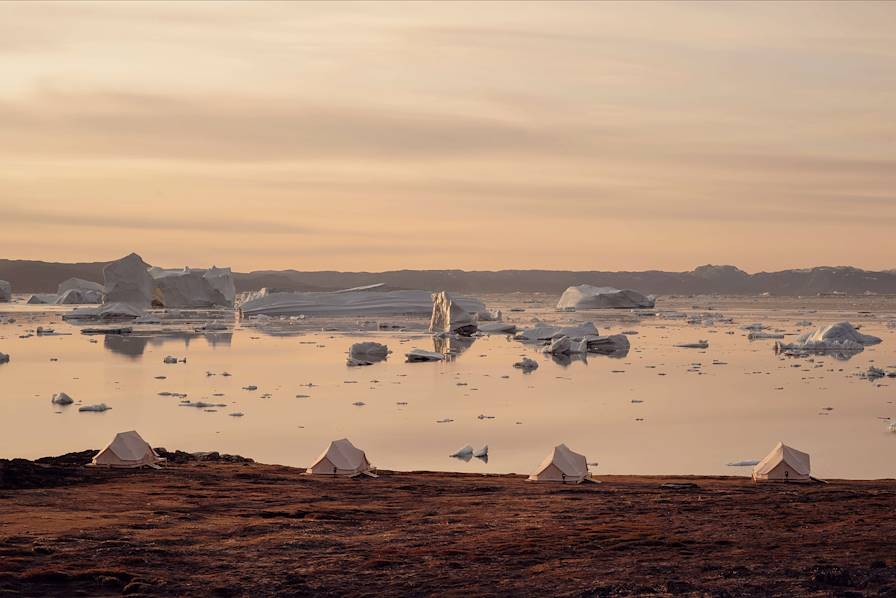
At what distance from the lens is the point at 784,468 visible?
15094mm

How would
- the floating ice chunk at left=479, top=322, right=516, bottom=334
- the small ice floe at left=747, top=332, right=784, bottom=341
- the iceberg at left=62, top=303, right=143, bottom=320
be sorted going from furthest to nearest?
the iceberg at left=62, top=303, right=143, bottom=320, the floating ice chunk at left=479, top=322, right=516, bottom=334, the small ice floe at left=747, top=332, right=784, bottom=341

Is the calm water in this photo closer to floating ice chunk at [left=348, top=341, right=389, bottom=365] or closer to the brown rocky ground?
floating ice chunk at [left=348, top=341, right=389, bottom=365]

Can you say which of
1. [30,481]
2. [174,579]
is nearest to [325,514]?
[174,579]

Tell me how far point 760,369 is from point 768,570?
24.8 metres

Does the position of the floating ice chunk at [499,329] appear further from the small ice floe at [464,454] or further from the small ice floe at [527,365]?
the small ice floe at [464,454]

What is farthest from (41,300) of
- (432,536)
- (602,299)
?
(432,536)

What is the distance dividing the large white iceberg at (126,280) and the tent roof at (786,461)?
2164 inches

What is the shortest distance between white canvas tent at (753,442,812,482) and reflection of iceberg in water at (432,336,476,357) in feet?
77.2

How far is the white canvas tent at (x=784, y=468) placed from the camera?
15062 mm

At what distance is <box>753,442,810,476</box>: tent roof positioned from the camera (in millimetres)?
15148

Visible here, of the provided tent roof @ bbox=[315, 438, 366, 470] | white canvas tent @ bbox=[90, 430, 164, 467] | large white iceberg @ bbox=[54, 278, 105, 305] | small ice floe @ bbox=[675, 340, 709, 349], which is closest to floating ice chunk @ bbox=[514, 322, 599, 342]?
small ice floe @ bbox=[675, 340, 709, 349]

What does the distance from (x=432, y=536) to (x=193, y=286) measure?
65838 millimetres

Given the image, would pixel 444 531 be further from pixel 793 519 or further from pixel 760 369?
pixel 760 369

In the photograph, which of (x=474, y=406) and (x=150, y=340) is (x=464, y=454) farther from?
(x=150, y=340)
